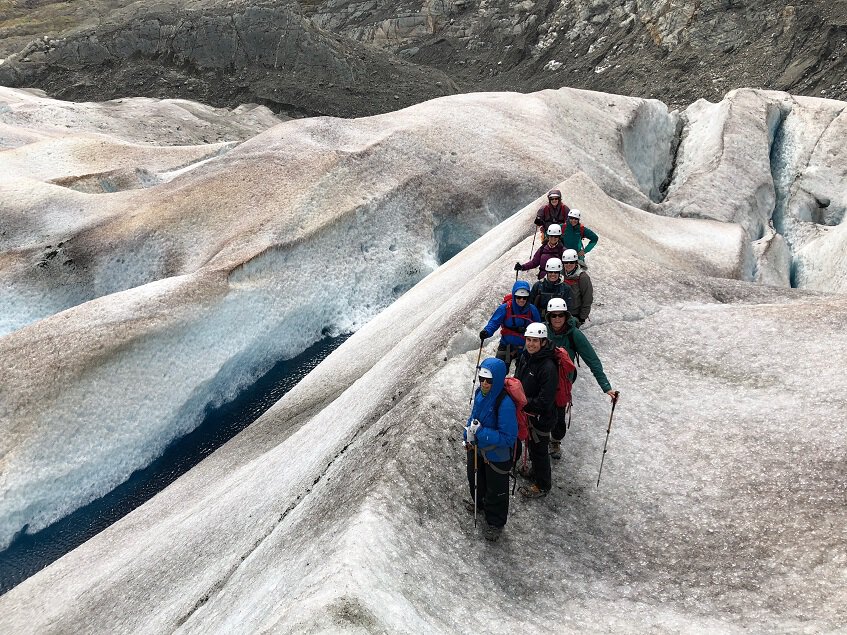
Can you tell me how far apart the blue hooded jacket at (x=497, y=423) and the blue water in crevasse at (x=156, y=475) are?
1691cm

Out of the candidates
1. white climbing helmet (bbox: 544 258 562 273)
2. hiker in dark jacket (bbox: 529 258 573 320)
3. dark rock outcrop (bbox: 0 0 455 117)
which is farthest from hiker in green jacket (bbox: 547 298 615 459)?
dark rock outcrop (bbox: 0 0 455 117)

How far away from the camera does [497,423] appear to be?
977 centimetres

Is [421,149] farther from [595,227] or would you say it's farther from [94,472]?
[94,472]

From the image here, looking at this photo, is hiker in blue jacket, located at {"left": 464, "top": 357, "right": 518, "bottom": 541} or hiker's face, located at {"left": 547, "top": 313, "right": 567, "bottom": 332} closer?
hiker in blue jacket, located at {"left": 464, "top": 357, "right": 518, "bottom": 541}

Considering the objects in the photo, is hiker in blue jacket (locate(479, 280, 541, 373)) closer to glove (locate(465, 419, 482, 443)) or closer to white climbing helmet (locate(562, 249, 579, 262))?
white climbing helmet (locate(562, 249, 579, 262))

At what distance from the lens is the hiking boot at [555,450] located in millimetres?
12430

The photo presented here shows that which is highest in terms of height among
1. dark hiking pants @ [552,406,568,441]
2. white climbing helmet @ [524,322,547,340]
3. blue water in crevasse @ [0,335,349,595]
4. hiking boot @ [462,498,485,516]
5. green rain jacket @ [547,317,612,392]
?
white climbing helmet @ [524,322,547,340]

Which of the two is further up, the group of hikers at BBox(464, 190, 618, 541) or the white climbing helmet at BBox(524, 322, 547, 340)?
the white climbing helmet at BBox(524, 322, 547, 340)

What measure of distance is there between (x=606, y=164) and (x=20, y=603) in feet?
114

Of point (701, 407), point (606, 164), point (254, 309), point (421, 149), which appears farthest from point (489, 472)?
point (606, 164)

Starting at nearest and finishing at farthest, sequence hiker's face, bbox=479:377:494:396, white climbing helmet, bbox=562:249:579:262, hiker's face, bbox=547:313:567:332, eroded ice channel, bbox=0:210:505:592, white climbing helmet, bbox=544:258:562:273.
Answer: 1. hiker's face, bbox=479:377:494:396
2. hiker's face, bbox=547:313:567:332
3. white climbing helmet, bbox=544:258:562:273
4. white climbing helmet, bbox=562:249:579:262
5. eroded ice channel, bbox=0:210:505:592

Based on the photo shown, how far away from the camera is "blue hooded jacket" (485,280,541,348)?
40.4ft

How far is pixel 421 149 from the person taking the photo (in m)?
36.8

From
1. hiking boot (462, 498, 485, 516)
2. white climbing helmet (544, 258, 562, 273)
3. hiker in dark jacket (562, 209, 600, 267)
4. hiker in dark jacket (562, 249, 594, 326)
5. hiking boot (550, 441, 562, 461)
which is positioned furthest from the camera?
hiker in dark jacket (562, 209, 600, 267)
